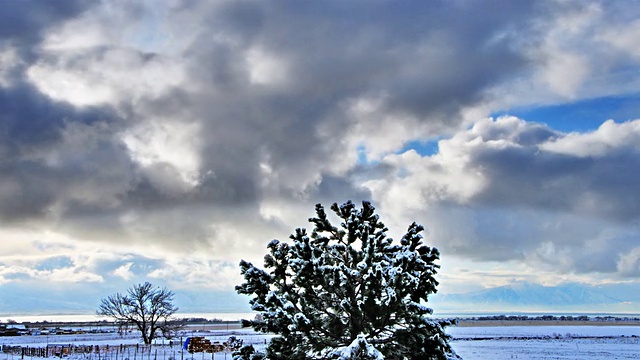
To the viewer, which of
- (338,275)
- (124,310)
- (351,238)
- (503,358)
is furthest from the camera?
(124,310)

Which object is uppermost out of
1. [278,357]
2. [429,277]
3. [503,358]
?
[429,277]

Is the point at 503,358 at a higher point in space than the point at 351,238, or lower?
lower

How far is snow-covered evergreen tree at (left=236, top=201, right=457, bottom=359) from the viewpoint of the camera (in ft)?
46.0

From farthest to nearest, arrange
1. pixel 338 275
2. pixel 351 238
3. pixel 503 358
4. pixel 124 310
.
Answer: pixel 124 310 → pixel 503 358 → pixel 351 238 → pixel 338 275

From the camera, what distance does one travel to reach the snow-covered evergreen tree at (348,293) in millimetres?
14023

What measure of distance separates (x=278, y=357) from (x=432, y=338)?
13.9 feet

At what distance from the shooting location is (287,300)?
14336 mm

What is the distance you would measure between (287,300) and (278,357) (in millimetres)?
1750

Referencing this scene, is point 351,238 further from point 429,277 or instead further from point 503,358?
point 503,358

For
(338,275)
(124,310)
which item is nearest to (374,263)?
(338,275)

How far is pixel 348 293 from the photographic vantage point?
48.3 ft

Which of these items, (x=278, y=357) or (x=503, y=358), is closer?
(x=278, y=357)

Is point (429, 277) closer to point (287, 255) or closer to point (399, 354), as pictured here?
point (399, 354)

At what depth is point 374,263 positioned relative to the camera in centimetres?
1452
